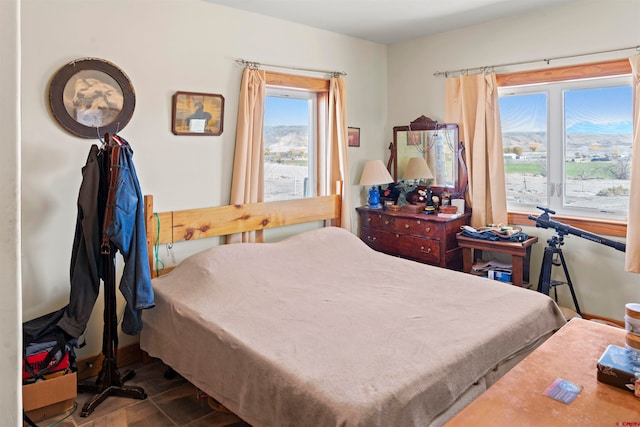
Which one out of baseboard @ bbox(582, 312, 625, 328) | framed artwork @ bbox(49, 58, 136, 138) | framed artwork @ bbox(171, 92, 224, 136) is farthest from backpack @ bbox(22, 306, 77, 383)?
baseboard @ bbox(582, 312, 625, 328)

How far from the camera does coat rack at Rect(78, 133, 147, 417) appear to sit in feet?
8.14

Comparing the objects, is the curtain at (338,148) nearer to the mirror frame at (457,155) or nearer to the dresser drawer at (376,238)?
the dresser drawer at (376,238)

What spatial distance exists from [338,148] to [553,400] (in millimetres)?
3174

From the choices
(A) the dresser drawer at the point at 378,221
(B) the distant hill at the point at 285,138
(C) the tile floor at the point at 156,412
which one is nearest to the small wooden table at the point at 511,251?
(A) the dresser drawer at the point at 378,221

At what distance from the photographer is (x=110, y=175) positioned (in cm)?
249

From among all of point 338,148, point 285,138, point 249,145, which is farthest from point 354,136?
point 249,145

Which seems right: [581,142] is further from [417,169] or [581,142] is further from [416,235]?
[416,235]

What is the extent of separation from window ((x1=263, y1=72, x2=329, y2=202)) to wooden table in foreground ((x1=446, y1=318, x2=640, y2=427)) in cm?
279

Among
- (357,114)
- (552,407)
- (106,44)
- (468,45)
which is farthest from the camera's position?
(357,114)

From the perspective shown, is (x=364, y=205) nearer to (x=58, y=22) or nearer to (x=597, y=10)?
(x=597, y=10)

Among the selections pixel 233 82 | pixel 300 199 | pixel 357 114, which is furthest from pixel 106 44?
pixel 357 114

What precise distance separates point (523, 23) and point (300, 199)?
2.42 meters

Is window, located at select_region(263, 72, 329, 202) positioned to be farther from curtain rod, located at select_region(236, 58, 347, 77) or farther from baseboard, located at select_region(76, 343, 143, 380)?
baseboard, located at select_region(76, 343, 143, 380)

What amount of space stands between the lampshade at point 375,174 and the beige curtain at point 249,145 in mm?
1171
